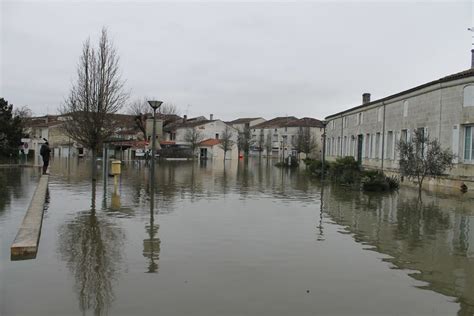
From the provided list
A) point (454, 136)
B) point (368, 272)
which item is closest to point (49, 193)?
point (368, 272)

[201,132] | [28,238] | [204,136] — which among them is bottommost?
[28,238]

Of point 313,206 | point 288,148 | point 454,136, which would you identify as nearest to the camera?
point 313,206

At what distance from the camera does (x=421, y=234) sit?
32.4ft

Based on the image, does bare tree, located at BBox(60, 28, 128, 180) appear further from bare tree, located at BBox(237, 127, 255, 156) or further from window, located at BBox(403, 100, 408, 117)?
bare tree, located at BBox(237, 127, 255, 156)

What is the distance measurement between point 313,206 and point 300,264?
24.4ft

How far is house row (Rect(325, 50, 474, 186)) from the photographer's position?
22.6 meters

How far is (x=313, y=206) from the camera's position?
1426 cm

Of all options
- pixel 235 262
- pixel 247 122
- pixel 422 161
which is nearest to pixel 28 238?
pixel 235 262

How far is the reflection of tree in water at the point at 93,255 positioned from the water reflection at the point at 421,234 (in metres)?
4.25

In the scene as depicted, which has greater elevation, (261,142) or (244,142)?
(261,142)

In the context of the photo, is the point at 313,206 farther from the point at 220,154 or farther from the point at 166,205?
the point at 220,154

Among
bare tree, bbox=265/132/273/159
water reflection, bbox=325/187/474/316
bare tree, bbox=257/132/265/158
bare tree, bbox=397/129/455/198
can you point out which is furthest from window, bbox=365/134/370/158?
bare tree, bbox=257/132/265/158

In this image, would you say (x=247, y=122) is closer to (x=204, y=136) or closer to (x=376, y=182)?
(x=204, y=136)

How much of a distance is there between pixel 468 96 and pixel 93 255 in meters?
21.4
